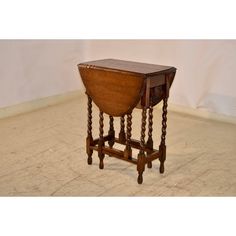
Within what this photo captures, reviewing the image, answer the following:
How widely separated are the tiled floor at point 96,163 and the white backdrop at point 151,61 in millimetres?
336

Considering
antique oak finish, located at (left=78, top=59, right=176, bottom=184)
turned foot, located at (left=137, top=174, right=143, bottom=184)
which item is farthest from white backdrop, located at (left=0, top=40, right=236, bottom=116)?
turned foot, located at (left=137, top=174, right=143, bottom=184)

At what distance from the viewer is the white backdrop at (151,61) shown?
4566 millimetres

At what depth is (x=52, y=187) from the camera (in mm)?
2896

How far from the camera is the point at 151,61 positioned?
16.8ft

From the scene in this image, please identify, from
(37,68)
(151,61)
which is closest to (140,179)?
(151,61)

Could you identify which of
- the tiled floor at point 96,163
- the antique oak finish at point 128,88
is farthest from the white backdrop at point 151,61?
the antique oak finish at point 128,88

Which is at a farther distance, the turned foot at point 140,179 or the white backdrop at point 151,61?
the white backdrop at point 151,61

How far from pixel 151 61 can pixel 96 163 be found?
2.20 metres

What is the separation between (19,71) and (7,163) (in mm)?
1854

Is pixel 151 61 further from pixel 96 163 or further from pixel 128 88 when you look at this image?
pixel 128 88

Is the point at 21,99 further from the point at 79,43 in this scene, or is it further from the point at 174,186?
the point at 174,186

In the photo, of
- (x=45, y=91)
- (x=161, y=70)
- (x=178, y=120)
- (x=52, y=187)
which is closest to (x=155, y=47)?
(x=178, y=120)

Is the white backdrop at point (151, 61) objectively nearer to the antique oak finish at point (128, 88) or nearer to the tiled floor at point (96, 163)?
Result: the tiled floor at point (96, 163)

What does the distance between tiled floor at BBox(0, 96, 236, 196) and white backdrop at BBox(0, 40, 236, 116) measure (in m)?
0.34
